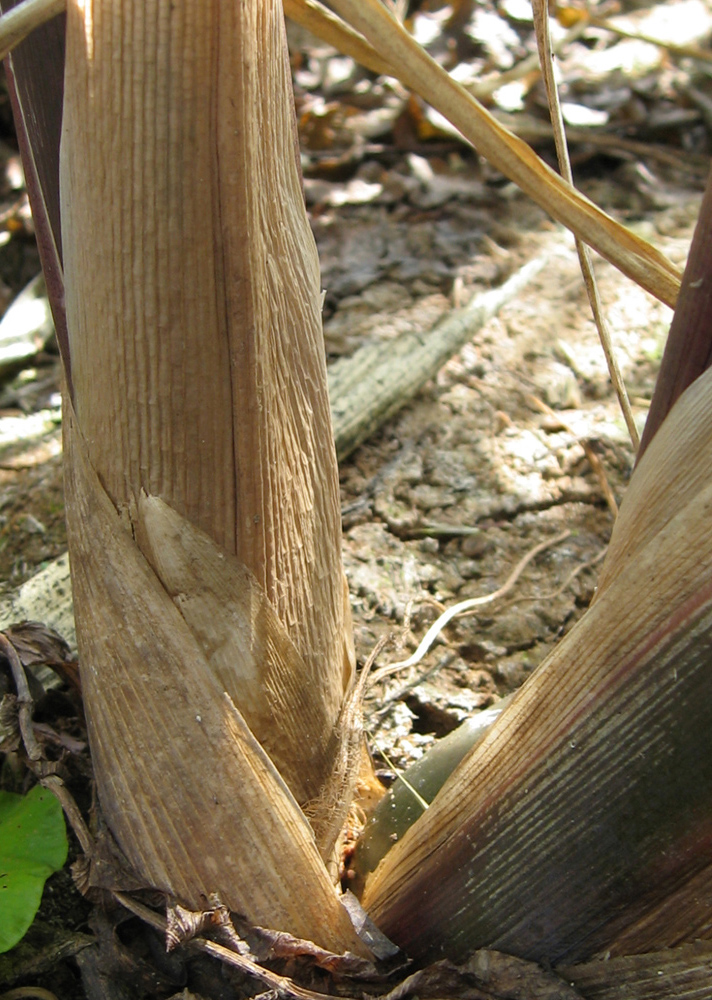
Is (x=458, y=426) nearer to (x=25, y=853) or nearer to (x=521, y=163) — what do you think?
(x=521, y=163)

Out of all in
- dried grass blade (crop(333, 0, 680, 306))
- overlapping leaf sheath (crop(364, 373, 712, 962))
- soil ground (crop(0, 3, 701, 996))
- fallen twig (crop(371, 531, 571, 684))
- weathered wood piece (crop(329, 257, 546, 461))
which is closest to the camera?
overlapping leaf sheath (crop(364, 373, 712, 962))

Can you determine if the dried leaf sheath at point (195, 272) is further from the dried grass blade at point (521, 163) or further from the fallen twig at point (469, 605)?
the fallen twig at point (469, 605)

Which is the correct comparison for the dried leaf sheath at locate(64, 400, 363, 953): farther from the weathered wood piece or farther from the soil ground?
the weathered wood piece

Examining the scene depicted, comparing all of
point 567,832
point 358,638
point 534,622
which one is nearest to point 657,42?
point 534,622

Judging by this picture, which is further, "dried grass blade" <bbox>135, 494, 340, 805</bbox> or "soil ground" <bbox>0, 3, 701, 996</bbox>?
"soil ground" <bbox>0, 3, 701, 996</bbox>

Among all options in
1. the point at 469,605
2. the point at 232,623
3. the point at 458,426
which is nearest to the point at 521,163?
the point at 232,623

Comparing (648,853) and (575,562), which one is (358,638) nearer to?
(575,562)

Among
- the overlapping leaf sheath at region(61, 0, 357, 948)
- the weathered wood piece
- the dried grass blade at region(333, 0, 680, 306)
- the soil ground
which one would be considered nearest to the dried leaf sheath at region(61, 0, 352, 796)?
the overlapping leaf sheath at region(61, 0, 357, 948)
